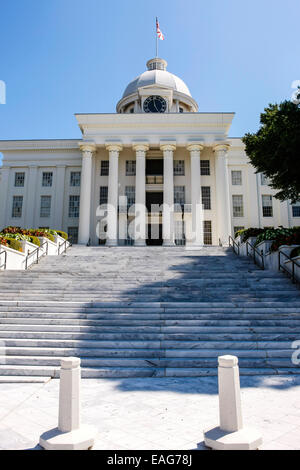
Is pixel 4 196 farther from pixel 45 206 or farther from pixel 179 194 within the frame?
pixel 179 194

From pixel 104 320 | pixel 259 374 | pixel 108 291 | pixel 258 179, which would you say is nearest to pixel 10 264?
pixel 108 291

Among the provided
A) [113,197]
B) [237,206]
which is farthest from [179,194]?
[113,197]

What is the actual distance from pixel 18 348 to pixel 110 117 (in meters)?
28.7

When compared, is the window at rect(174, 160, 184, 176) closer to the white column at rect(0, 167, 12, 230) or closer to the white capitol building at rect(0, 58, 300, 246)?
the white capitol building at rect(0, 58, 300, 246)

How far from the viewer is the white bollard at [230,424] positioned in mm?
3627

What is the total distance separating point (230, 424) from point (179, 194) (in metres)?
31.4

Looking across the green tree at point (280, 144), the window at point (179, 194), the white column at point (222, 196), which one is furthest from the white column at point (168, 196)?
the green tree at point (280, 144)

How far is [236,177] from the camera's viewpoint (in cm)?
3744

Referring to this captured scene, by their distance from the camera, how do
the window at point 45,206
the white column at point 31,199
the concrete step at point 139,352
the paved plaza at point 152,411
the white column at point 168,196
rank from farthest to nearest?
the window at point 45,206
the white column at point 31,199
the white column at point 168,196
the concrete step at point 139,352
the paved plaza at point 152,411

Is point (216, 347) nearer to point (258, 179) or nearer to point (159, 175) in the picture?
point (159, 175)

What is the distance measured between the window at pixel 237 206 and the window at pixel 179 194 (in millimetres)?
6401

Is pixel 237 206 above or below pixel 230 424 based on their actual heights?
above

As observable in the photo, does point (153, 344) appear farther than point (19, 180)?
No

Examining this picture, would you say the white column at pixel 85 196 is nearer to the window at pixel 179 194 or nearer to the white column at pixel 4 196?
the window at pixel 179 194
